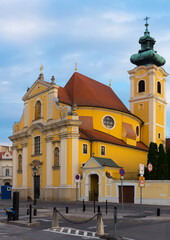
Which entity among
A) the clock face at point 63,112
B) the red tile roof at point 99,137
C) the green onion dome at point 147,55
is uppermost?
the green onion dome at point 147,55

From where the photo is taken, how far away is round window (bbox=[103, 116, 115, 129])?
43781mm

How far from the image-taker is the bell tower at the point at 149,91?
173 ft

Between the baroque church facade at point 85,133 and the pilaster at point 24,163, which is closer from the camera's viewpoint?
the baroque church facade at point 85,133

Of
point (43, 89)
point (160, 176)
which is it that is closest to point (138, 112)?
point (43, 89)

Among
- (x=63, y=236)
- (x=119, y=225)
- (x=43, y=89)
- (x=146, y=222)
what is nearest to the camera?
(x=63, y=236)

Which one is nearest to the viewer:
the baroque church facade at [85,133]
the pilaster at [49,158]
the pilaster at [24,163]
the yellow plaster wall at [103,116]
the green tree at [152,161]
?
the green tree at [152,161]

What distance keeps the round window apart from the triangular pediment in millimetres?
8619

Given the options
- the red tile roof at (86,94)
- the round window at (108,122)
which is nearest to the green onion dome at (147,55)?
the red tile roof at (86,94)

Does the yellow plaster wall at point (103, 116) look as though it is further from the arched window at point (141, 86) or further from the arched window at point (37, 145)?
the arched window at point (141, 86)

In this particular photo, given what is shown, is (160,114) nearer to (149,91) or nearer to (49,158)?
(149,91)

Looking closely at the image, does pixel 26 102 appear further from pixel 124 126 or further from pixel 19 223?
pixel 19 223

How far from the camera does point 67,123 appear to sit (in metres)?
37.4

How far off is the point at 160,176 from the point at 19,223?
Result: 21611 mm

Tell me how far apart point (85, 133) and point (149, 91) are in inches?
711
